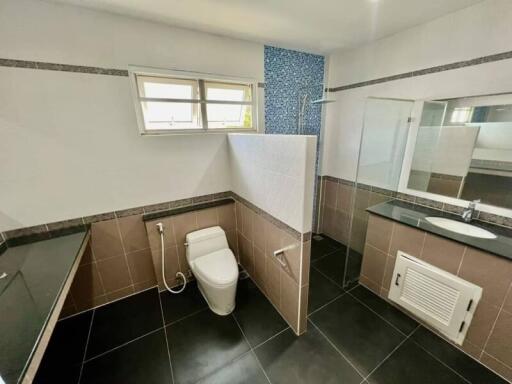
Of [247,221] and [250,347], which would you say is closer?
[250,347]

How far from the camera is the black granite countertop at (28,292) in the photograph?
781mm

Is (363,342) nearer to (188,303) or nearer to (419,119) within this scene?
(188,303)

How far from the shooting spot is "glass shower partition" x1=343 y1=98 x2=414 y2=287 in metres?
1.90

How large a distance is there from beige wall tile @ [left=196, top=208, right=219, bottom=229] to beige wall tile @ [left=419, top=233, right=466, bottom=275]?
5.95 feet

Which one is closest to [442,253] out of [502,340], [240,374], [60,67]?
[502,340]

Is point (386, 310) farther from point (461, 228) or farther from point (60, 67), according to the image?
point (60, 67)

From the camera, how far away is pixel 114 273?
192 cm

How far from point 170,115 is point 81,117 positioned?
671 millimetres

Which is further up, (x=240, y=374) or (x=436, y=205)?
(x=436, y=205)

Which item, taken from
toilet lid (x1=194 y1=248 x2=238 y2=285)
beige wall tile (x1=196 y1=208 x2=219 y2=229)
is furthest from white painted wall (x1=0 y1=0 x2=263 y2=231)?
toilet lid (x1=194 y1=248 x2=238 y2=285)

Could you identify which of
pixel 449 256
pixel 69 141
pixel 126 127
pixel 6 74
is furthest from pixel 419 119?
pixel 6 74

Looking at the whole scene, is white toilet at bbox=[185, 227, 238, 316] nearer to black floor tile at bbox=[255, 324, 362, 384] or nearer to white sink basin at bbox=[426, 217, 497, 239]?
black floor tile at bbox=[255, 324, 362, 384]

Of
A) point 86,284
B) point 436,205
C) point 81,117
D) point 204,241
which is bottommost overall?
point 86,284

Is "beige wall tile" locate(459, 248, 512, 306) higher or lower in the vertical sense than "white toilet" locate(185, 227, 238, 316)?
higher
